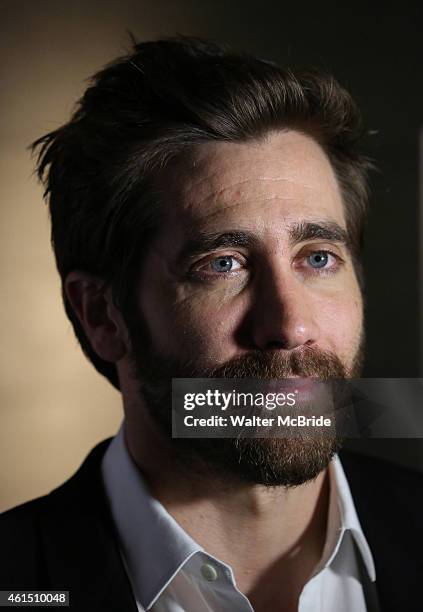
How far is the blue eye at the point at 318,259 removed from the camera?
0.96 metres

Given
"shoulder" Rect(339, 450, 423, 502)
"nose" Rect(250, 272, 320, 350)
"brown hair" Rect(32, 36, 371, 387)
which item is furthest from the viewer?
"shoulder" Rect(339, 450, 423, 502)

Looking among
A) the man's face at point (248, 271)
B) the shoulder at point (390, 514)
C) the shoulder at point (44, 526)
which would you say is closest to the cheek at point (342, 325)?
the man's face at point (248, 271)

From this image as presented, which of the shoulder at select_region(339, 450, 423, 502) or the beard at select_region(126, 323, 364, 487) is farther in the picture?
the shoulder at select_region(339, 450, 423, 502)

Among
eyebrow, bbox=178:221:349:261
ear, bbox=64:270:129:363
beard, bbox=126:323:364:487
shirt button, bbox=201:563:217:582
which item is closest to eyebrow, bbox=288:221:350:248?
eyebrow, bbox=178:221:349:261

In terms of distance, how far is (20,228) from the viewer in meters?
1.34

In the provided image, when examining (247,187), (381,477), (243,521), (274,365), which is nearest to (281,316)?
(274,365)

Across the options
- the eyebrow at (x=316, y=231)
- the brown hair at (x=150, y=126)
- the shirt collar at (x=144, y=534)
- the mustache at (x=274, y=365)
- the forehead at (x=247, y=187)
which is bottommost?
the shirt collar at (x=144, y=534)

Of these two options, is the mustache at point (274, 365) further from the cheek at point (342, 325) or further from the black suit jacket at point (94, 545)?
the black suit jacket at point (94, 545)

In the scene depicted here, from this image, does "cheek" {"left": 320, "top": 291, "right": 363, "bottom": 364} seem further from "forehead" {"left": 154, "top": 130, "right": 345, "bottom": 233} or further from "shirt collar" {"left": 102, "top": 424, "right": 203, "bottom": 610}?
"shirt collar" {"left": 102, "top": 424, "right": 203, "bottom": 610}

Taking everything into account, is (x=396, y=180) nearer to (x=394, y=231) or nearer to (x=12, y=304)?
(x=394, y=231)

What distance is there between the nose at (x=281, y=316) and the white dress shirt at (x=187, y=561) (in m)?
0.26

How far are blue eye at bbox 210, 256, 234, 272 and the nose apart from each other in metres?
0.05

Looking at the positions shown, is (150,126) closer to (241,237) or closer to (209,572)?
(241,237)

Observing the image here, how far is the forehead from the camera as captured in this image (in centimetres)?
94
